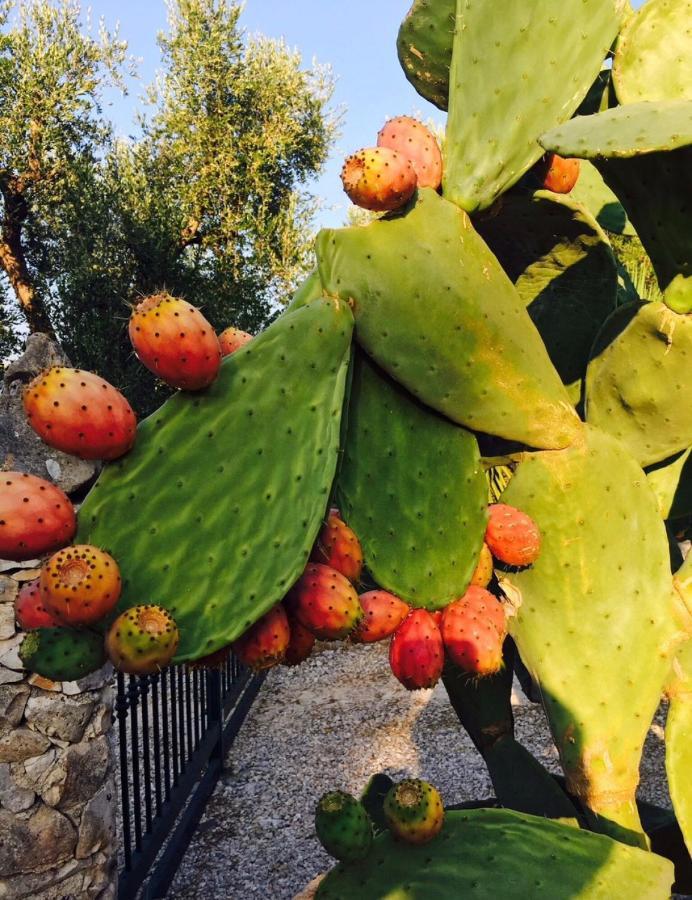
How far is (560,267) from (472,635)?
46.0 inches

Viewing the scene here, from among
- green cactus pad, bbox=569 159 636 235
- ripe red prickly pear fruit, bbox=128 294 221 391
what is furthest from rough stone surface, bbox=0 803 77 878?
green cactus pad, bbox=569 159 636 235

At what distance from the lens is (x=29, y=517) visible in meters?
1.12

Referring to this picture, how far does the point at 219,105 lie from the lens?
11.3 meters

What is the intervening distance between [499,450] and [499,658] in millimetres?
722

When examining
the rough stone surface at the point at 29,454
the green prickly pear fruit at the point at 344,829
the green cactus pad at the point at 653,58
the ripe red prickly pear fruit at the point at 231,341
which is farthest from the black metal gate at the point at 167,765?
the green cactus pad at the point at 653,58

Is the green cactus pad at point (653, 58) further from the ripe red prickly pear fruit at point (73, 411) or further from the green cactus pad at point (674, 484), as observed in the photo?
the ripe red prickly pear fruit at point (73, 411)

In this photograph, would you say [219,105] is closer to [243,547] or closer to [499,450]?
[499,450]

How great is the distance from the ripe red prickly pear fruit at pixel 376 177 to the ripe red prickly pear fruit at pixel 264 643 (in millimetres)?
774

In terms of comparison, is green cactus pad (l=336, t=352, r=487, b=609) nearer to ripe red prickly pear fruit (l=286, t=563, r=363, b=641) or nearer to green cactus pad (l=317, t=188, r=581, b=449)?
green cactus pad (l=317, t=188, r=581, b=449)

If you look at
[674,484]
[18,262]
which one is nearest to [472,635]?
[674,484]

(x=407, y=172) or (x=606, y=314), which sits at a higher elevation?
(x=407, y=172)

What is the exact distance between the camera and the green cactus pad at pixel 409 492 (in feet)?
5.16

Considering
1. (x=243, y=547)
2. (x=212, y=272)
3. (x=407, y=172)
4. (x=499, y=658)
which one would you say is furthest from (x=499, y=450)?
(x=212, y=272)

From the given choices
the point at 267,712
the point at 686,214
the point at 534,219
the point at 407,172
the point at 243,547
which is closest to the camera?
the point at 243,547
